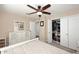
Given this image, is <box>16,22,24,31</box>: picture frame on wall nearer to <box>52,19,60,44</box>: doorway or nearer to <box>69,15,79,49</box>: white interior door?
<box>52,19,60,44</box>: doorway

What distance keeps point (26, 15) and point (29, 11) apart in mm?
71

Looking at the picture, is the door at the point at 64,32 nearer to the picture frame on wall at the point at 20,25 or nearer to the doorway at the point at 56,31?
the doorway at the point at 56,31

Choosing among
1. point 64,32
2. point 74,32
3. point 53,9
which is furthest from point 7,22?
point 74,32

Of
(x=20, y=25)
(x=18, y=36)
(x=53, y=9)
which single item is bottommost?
(x=18, y=36)

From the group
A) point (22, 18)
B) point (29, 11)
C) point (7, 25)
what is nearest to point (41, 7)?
point (29, 11)

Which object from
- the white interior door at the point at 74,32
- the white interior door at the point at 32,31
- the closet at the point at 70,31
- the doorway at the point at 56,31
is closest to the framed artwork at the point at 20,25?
the white interior door at the point at 32,31

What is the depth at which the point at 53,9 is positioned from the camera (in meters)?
1.34

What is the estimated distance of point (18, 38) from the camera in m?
1.44

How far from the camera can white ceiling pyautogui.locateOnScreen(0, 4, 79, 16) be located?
4.01 ft

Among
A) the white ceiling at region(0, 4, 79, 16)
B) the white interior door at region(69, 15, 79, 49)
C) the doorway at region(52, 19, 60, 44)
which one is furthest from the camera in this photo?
the doorway at region(52, 19, 60, 44)

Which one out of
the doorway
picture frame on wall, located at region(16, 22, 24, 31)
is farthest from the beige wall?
the doorway

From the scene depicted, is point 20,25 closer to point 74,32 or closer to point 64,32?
point 64,32

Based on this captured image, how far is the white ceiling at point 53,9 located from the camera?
4.01 feet
